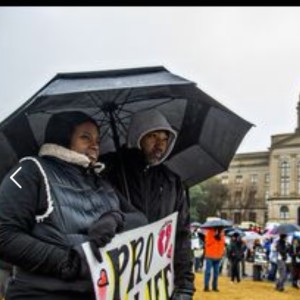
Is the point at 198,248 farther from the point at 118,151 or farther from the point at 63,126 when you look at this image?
the point at 63,126

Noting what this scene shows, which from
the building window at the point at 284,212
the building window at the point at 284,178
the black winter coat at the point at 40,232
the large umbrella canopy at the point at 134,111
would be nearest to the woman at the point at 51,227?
the black winter coat at the point at 40,232

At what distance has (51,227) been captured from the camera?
252cm

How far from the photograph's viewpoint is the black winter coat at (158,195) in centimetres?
308

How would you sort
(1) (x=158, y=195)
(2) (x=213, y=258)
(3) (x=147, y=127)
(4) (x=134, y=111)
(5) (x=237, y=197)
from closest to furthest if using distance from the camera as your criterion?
(1) (x=158, y=195), (3) (x=147, y=127), (4) (x=134, y=111), (2) (x=213, y=258), (5) (x=237, y=197)

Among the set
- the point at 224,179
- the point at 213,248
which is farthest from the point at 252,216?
the point at 213,248

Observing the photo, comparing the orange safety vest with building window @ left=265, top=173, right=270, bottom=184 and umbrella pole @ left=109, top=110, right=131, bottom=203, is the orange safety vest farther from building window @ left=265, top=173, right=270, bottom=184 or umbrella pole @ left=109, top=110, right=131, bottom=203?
building window @ left=265, top=173, right=270, bottom=184

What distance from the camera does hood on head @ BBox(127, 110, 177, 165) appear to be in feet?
10.6

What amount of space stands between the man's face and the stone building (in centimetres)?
8415

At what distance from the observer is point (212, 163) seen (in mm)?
3812

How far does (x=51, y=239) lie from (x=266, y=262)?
17.5m

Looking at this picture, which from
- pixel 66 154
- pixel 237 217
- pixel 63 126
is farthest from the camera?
pixel 237 217

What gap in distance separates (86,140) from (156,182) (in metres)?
0.50

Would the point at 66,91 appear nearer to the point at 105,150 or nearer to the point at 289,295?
the point at 105,150

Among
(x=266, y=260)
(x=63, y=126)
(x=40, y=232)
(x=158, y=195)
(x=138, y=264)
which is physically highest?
(x=63, y=126)
